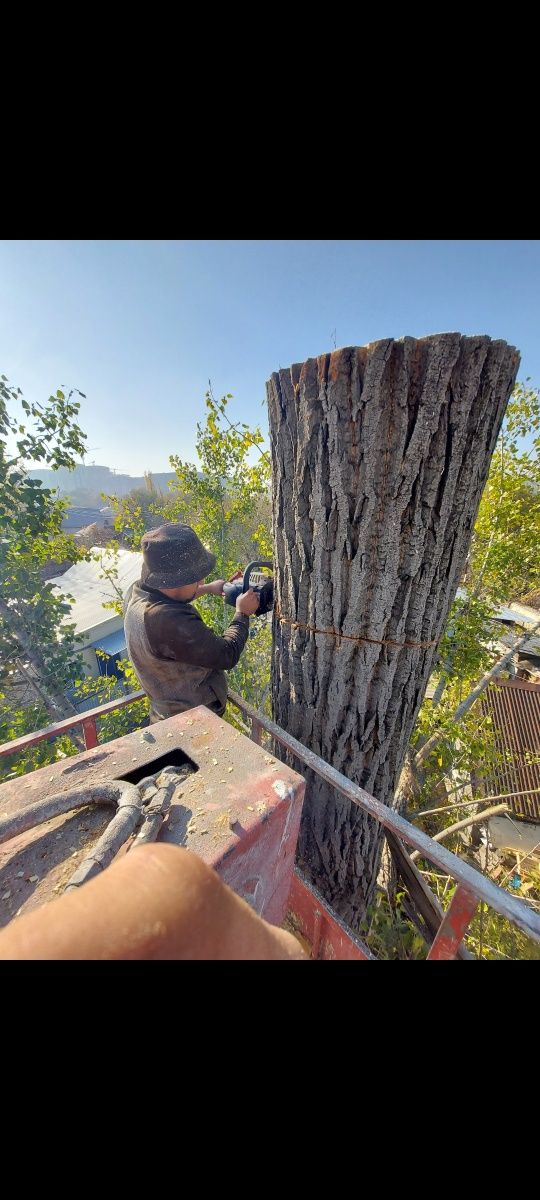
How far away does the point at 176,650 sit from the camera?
7.45ft

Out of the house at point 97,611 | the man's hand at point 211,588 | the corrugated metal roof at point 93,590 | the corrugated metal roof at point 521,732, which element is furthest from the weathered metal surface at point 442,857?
the corrugated metal roof at point 521,732

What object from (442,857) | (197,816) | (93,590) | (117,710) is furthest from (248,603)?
(93,590)

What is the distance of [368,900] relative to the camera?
2.36 m

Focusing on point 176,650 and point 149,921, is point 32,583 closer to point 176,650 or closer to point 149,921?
point 176,650

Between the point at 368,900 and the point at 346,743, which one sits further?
the point at 368,900

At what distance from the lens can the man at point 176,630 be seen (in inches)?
88.4

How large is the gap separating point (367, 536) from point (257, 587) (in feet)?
3.63

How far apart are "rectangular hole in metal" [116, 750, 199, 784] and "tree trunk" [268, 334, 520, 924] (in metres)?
0.77

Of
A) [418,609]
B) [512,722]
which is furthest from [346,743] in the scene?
[512,722]

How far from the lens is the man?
7.37ft

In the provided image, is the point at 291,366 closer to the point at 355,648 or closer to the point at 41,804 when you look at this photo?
the point at 355,648

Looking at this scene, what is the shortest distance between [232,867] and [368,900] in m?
1.95

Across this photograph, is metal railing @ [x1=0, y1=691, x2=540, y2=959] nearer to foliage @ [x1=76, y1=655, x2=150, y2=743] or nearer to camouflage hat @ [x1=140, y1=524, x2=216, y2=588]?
camouflage hat @ [x1=140, y1=524, x2=216, y2=588]

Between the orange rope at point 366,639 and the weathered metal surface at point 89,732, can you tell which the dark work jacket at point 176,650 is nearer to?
the weathered metal surface at point 89,732
